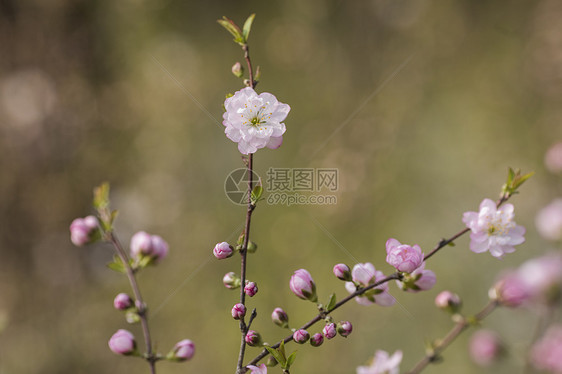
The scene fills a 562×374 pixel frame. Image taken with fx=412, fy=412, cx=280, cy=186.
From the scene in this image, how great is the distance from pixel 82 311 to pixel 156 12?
1.31m

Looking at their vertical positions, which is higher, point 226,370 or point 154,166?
point 154,166

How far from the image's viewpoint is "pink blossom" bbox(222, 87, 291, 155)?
484mm

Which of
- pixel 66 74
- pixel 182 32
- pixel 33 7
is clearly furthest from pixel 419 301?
pixel 33 7

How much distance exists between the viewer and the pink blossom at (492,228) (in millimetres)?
505

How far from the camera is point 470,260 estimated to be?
139 cm

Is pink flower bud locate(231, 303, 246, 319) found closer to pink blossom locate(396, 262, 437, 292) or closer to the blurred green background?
pink blossom locate(396, 262, 437, 292)

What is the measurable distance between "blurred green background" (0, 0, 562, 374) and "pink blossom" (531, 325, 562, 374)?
753mm

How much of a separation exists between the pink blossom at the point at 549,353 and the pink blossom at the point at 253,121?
42 centimetres

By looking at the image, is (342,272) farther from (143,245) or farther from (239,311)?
(143,245)

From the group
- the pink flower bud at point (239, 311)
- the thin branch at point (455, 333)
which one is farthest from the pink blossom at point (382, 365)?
the pink flower bud at point (239, 311)

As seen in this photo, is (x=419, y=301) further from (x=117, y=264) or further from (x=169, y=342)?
(x=117, y=264)

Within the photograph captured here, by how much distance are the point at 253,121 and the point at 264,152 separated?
1207 mm

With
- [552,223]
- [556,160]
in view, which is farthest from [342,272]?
[556,160]

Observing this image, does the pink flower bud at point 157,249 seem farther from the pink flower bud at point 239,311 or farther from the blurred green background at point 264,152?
the blurred green background at point 264,152
